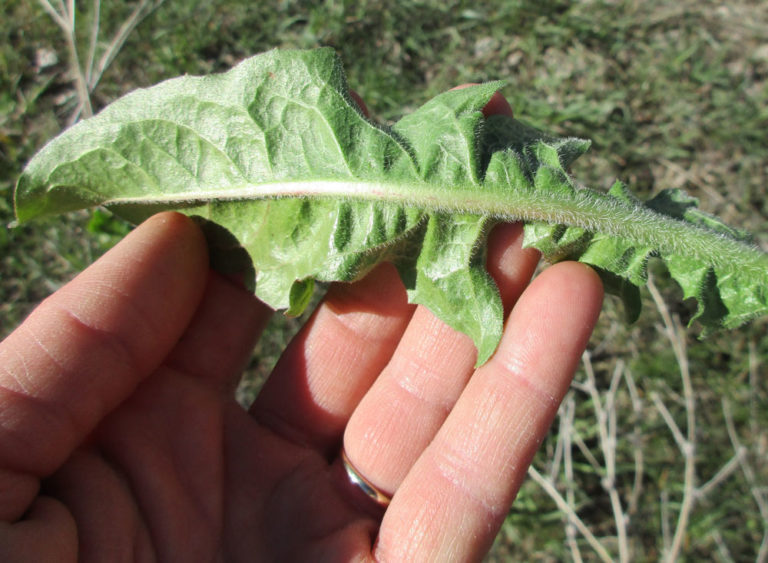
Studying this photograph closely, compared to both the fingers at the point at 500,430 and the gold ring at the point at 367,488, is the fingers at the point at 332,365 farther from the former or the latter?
the fingers at the point at 500,430

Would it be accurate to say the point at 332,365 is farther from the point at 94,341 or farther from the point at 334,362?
the point at 94,341

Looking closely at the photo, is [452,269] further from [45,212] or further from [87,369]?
[45,212]

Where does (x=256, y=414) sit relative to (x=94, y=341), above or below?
below

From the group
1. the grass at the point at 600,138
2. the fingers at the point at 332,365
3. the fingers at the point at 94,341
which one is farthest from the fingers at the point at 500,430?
the grass at the point at 600,138

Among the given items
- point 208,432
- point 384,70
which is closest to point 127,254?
point 208,432

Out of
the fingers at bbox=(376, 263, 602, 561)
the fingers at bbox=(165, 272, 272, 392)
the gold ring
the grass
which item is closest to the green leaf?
the fingers at bbox=(376, 263, 602, 561)

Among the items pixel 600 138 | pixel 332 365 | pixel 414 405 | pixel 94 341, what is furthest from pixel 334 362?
pixel 600 138

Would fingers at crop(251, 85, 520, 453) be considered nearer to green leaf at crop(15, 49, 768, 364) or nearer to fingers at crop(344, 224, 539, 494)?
fingers at crop(344, 224, 539, 494)
